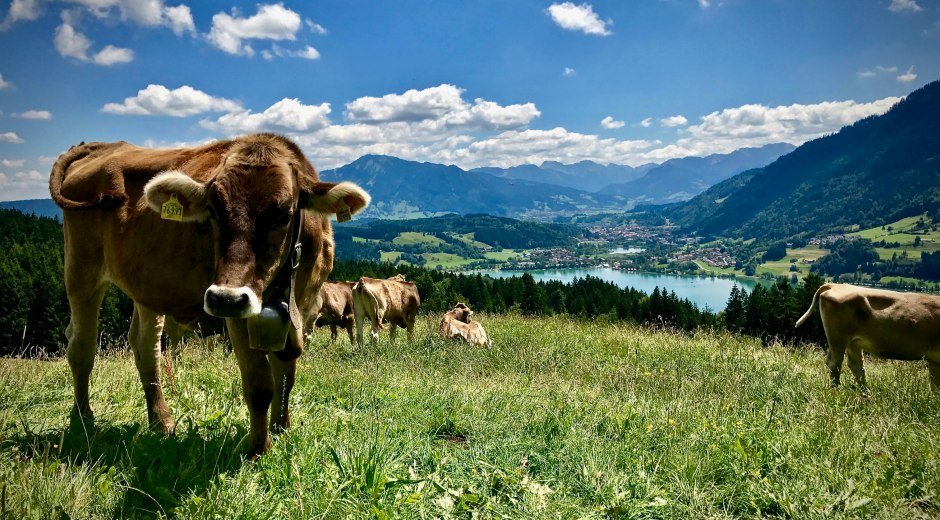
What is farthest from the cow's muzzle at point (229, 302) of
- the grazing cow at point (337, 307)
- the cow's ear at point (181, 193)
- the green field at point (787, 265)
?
the green field at point (787, 265)

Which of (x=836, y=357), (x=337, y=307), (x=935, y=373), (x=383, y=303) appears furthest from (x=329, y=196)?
(x=337, y=307)

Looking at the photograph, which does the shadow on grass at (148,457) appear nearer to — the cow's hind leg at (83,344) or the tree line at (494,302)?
the cow's hind leg at (83,344)

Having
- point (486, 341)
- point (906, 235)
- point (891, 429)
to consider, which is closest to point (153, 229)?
point (891, 429)

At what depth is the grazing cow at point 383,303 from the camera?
1600 centimetres

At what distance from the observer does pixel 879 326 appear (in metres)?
8.77

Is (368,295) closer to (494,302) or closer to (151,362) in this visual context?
(151,362)

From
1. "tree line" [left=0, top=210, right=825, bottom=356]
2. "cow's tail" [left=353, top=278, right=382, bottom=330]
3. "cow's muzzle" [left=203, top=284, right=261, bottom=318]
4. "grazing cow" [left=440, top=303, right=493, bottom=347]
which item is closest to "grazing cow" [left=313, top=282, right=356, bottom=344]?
"cow's tail" [left=353, top=278, right=382, bottom=330]

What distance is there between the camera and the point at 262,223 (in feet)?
10.2

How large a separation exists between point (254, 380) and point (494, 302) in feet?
218

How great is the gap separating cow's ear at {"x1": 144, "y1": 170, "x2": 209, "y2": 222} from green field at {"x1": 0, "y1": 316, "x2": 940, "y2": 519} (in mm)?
1532

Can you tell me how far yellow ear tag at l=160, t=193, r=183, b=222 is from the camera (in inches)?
128

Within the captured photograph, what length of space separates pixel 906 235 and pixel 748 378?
23821 cm

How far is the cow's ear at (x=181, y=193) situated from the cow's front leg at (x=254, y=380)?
0.84 metres

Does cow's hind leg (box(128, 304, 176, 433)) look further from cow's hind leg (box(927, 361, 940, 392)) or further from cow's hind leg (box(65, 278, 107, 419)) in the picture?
cow's hind leg (box(927, 361, 940, 392))
